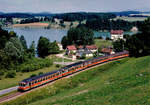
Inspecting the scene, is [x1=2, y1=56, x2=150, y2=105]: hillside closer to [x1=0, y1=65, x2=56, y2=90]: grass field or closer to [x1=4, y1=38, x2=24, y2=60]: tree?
[x1=0, y1=65, x2=56, y2=90]: grass field

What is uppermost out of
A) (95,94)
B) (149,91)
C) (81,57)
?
(149,91)

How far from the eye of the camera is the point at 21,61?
2817 inches

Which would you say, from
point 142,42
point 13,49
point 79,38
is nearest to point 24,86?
point 13,49

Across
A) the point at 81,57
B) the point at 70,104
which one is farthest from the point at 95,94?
the point at 81,57

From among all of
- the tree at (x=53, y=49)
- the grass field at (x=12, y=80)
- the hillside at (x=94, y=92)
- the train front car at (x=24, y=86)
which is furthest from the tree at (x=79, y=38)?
the train front car at (x=24, y=86)

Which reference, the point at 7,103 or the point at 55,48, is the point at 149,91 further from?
the point at 55,48

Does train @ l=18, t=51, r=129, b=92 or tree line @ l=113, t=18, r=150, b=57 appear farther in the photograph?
tree line @ l=113, t=18, r=150, b=57

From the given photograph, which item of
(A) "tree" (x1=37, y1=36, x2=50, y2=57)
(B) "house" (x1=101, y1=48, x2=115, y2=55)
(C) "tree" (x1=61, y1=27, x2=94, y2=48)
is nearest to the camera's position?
(B) "house" (x1=101, y1=48, x2=115, y2=55)

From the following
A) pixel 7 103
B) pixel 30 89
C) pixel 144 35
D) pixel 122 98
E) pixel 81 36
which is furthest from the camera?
pixel 81 36

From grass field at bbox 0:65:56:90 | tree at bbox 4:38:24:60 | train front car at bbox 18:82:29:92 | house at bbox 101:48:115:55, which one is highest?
tree at bbox 4:38:24:60

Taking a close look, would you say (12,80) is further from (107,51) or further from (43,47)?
(107,51)

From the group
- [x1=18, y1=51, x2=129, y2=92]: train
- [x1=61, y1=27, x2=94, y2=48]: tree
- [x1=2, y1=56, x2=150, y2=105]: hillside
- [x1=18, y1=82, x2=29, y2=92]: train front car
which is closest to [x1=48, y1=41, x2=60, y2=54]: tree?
[x1=61, y1=27, x2=94, y2=48]: tree

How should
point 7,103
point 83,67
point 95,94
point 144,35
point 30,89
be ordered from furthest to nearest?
point 144,35, point 83,67, point 30,89, point 7,103, point 95,94

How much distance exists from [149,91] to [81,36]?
91.9m
